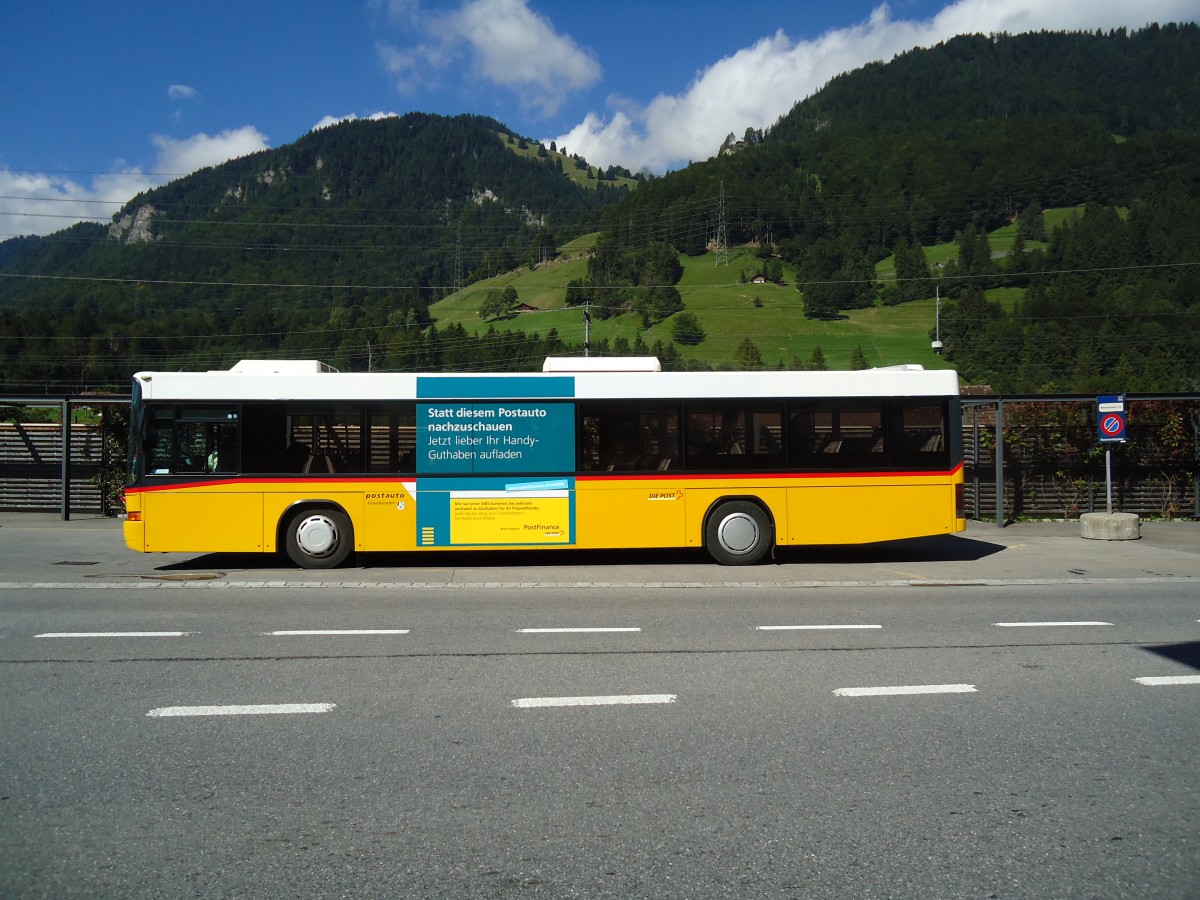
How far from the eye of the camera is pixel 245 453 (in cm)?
1282

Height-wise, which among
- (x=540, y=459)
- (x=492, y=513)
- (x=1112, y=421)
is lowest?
(x=492, y=513)

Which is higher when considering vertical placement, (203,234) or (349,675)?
(203,234)

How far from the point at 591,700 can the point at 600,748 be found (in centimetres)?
98

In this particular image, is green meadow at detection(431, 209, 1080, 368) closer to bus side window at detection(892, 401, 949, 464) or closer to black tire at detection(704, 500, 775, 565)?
bus side window at detection(892, 401, 949, 464)

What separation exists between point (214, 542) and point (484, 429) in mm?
3972

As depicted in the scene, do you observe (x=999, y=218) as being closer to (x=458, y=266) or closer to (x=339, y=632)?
(x=458, y=266)

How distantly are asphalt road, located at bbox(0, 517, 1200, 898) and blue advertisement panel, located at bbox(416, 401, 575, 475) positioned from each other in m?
3.09

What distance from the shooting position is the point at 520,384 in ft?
43.7

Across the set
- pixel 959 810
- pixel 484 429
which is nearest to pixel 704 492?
pixel 484 429

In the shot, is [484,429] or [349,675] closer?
[349,675]

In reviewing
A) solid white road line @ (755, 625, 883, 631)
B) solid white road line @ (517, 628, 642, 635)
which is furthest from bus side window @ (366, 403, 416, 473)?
solid white road line @ (755, 625, 883, 631)

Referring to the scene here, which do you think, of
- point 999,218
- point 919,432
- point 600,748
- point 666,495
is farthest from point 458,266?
point 600,748

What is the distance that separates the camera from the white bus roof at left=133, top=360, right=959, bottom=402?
1301 cm

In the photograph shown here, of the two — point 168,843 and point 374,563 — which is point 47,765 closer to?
point 168,843
